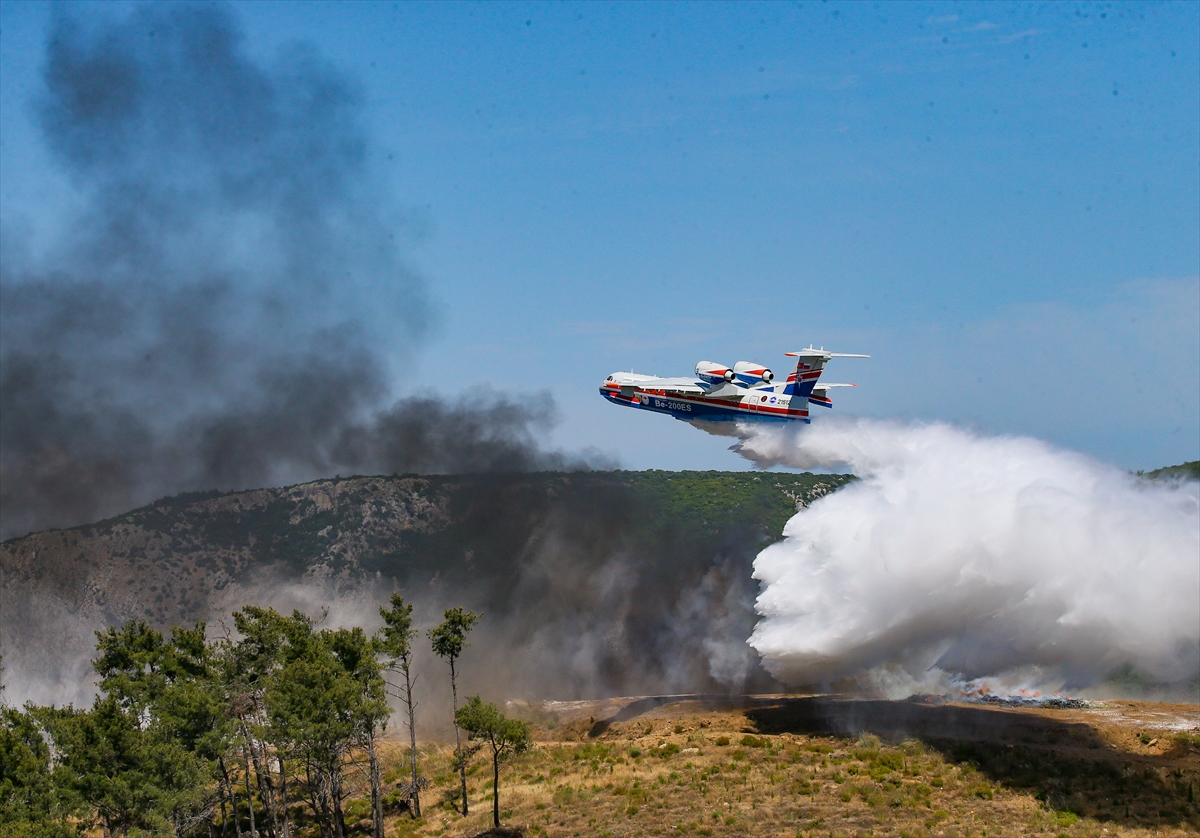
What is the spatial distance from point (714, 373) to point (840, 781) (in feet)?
86.8

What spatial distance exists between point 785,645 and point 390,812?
2606cm

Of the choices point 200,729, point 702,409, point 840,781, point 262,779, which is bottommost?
point 840,781

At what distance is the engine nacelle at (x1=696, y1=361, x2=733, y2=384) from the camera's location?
67938mm

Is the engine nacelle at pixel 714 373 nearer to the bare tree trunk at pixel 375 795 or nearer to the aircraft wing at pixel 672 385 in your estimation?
the aircraft wing at pixel 672 385

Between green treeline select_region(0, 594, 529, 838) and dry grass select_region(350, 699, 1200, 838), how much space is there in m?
4.57

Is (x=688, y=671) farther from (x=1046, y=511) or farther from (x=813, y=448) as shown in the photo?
(x=1046, y=511)

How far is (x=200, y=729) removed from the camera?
166 feet

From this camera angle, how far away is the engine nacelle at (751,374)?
2677 inches

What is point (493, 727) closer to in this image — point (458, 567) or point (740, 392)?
point (740, 392)

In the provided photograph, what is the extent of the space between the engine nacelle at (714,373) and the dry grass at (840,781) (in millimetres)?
22399

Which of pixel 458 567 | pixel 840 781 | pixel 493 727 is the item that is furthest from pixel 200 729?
pixel 458 567

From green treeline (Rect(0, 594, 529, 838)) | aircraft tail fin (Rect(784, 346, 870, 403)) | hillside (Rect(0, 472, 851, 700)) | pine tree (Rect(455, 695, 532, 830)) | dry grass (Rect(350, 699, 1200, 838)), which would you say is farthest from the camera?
hillside (Rect(0, 472, 851, 700))

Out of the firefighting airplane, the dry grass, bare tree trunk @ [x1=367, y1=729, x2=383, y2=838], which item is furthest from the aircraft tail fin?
bare tree trunk @ [x1=367, y1=729, x2=383, y2=838]

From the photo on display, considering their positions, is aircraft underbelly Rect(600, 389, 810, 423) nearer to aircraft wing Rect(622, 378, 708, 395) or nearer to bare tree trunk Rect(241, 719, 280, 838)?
aircraft wing Rect(622, 378, 708, 395)
